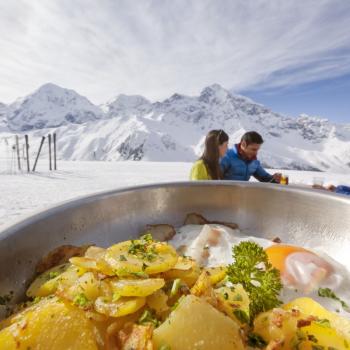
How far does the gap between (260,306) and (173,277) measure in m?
0.37

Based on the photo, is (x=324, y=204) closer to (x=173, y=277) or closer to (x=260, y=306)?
(x=260, y=306)

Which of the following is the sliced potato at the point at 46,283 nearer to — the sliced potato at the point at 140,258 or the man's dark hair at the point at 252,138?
the sliced potato at the point at 140,258

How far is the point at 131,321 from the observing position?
1.12 metres

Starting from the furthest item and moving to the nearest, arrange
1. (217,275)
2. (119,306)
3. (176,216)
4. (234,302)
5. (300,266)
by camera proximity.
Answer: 1. (176,216)
2. (300,266)
3. (217,275)
4. (234,302)
5. (119,306)

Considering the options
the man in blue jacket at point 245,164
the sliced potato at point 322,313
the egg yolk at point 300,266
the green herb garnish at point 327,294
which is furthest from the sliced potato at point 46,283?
the man in blue jacket at point 245,164

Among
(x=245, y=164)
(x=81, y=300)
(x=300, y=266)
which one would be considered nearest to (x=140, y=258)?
(x=81, y=300)

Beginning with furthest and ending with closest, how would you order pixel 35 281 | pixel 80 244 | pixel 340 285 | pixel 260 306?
1. pixel 80 244
2. pixel 340 285
3. pixel 35 281
4. pixel 260 306

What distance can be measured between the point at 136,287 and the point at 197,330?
0.87 feet

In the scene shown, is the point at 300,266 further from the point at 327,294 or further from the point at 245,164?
the point at 245,164

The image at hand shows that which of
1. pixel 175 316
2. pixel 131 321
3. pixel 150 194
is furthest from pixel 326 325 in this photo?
pixel 150 194

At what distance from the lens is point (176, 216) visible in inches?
92.8

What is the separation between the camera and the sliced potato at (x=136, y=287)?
1.15 meters

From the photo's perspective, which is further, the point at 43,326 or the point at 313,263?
the point at 313,263

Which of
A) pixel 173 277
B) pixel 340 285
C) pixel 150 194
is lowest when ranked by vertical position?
pixel 340 285
